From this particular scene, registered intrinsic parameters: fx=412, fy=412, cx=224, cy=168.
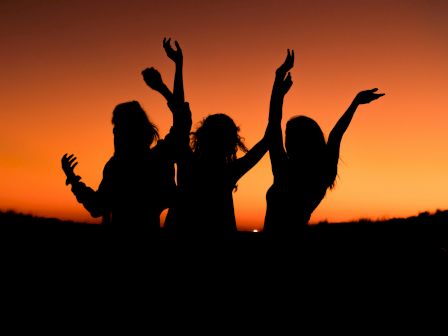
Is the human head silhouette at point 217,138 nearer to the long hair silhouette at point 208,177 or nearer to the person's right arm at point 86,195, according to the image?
the long hair silhouette at point 208,177

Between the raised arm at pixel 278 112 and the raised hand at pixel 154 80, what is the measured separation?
0.99m

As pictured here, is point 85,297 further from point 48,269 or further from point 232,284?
point 232,284

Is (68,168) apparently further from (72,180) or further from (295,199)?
(295,199)

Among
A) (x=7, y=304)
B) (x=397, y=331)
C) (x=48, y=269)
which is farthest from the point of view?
(x=48, y=269)

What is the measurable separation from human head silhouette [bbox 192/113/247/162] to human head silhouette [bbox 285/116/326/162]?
56 cm

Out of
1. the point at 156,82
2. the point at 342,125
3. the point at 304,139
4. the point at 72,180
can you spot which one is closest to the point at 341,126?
the point at 342,125

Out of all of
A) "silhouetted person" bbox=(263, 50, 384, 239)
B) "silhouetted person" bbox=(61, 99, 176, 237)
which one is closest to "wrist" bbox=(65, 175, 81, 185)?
"silhouetted person" bbox=(61, 99, 176, 237)

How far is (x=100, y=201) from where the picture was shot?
3.14 m

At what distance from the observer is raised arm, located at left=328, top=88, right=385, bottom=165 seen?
320 cm

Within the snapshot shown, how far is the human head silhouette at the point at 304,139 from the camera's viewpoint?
10.8ft

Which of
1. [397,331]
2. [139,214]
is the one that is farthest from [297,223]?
[139,214]

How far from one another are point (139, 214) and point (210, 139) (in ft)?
3.21

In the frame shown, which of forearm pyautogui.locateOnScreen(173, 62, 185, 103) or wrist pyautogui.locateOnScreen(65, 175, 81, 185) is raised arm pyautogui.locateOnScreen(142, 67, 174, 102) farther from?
wrist pyautogui.locateOnScreen(65, 175, 81, 185)

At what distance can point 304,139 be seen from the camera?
3326 mm
